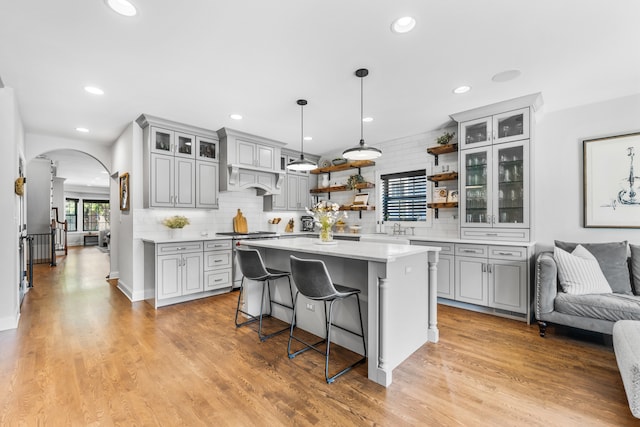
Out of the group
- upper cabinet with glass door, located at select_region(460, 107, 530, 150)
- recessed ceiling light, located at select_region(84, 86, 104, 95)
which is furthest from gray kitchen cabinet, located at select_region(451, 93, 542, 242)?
recessed ceiling light, located at select_region(84, 86, 104, 95)

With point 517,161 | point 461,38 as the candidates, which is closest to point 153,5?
point 461,38

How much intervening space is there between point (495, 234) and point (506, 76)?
6.23ft

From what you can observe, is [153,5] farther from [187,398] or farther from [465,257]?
[465,257]

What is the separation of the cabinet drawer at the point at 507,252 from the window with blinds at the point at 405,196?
1.42 metres

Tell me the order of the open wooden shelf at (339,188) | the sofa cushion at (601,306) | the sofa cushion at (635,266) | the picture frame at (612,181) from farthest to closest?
1. the open wooden shelf at (339,188)
2. the picture frame at (612,181)
3. the sofa cushion at (635,266)
4. the sofa cushion at (601,306)

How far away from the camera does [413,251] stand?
8.11ft

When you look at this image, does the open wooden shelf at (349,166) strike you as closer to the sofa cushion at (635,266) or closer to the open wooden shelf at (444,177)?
the open wooden shelf at (444,177)

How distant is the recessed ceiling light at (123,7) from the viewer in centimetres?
197

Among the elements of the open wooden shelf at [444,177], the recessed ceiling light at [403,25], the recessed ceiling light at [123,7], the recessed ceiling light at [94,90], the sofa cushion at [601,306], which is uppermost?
the recessed ceiling light at [123,7]

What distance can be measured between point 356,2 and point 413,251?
1.86 metres

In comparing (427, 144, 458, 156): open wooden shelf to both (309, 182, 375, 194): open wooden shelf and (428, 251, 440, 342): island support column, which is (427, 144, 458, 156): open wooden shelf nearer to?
(309, 182, 375, 194): open wooden shelf

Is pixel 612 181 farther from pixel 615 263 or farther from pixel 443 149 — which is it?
pixel 443 149

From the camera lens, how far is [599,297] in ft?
9.14

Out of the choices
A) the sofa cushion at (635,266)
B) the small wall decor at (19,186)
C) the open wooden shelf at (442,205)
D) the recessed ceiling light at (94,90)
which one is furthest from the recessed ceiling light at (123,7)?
the sofa cushion at (635,266)
